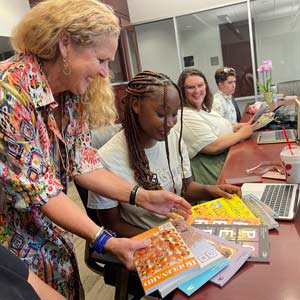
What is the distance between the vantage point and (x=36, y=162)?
835mm

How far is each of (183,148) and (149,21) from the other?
474 centimetres

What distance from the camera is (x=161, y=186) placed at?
1.38 m

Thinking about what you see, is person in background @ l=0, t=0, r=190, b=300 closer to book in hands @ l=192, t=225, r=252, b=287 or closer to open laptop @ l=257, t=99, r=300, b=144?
book in hands @ l=192, t=225, r=252, b=287

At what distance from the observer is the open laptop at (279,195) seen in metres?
1.05

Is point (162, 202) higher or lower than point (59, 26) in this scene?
lower

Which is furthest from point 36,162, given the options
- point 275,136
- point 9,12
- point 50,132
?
point 9,12

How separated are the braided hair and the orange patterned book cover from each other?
0.43 meters

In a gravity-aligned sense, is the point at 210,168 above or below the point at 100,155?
below

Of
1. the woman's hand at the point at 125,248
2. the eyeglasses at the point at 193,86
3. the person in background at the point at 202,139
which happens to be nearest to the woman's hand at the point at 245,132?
the person in background at the point at 202,139

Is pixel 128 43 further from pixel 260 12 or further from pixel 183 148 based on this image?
pixel 183 148

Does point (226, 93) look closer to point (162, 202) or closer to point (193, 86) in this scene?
point (193, 86)

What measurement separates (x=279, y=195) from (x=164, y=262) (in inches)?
23.5

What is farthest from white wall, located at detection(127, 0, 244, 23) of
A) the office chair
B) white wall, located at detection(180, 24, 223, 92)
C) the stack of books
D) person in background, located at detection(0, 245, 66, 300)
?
person in background, located at detection(0, 245, 66, 300)

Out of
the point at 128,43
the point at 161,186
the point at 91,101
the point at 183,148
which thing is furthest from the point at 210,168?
the point at 128,43
